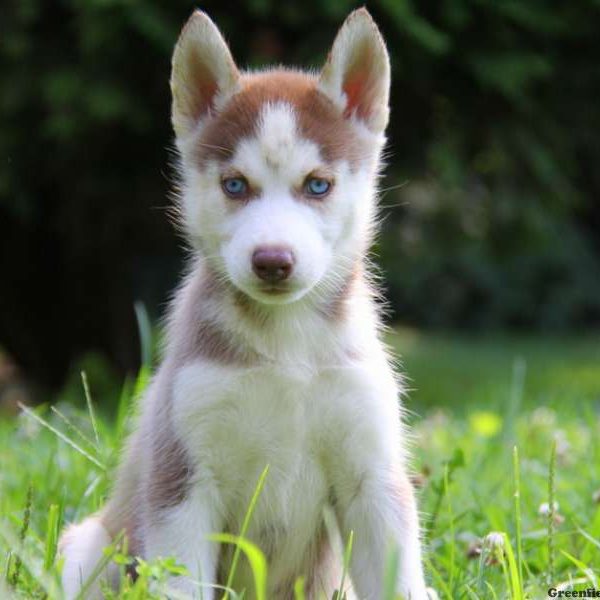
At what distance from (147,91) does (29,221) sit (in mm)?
2114

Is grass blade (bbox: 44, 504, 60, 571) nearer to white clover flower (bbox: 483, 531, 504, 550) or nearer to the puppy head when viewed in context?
the puppy head

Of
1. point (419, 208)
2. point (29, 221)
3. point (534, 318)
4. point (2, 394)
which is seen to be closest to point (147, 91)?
point (29, 221)

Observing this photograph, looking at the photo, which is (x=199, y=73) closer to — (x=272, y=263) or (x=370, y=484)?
(x=272, y=263)

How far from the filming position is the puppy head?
329 cm

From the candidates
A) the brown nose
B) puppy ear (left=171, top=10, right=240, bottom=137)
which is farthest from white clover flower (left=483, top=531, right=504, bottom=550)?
puppy ear (left=171, top=10, right=240, bottom=137)

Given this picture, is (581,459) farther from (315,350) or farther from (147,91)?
(147,91)

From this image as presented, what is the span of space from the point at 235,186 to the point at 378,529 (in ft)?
3.74

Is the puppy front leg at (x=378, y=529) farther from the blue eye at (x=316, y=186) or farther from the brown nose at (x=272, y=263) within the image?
the blue eye at (x=316, y=186)

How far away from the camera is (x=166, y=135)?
8.80 m

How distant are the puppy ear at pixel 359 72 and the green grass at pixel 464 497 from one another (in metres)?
1.22

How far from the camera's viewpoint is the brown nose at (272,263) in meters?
3.18

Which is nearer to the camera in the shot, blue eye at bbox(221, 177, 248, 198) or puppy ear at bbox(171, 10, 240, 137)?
blue eye at bbox(221, 177, 248, 198)

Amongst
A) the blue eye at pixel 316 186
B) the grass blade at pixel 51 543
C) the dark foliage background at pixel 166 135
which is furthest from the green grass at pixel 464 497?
the dark foliage background at pixel 166 135

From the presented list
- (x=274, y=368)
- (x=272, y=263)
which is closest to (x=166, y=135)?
(x=274, y=368)
